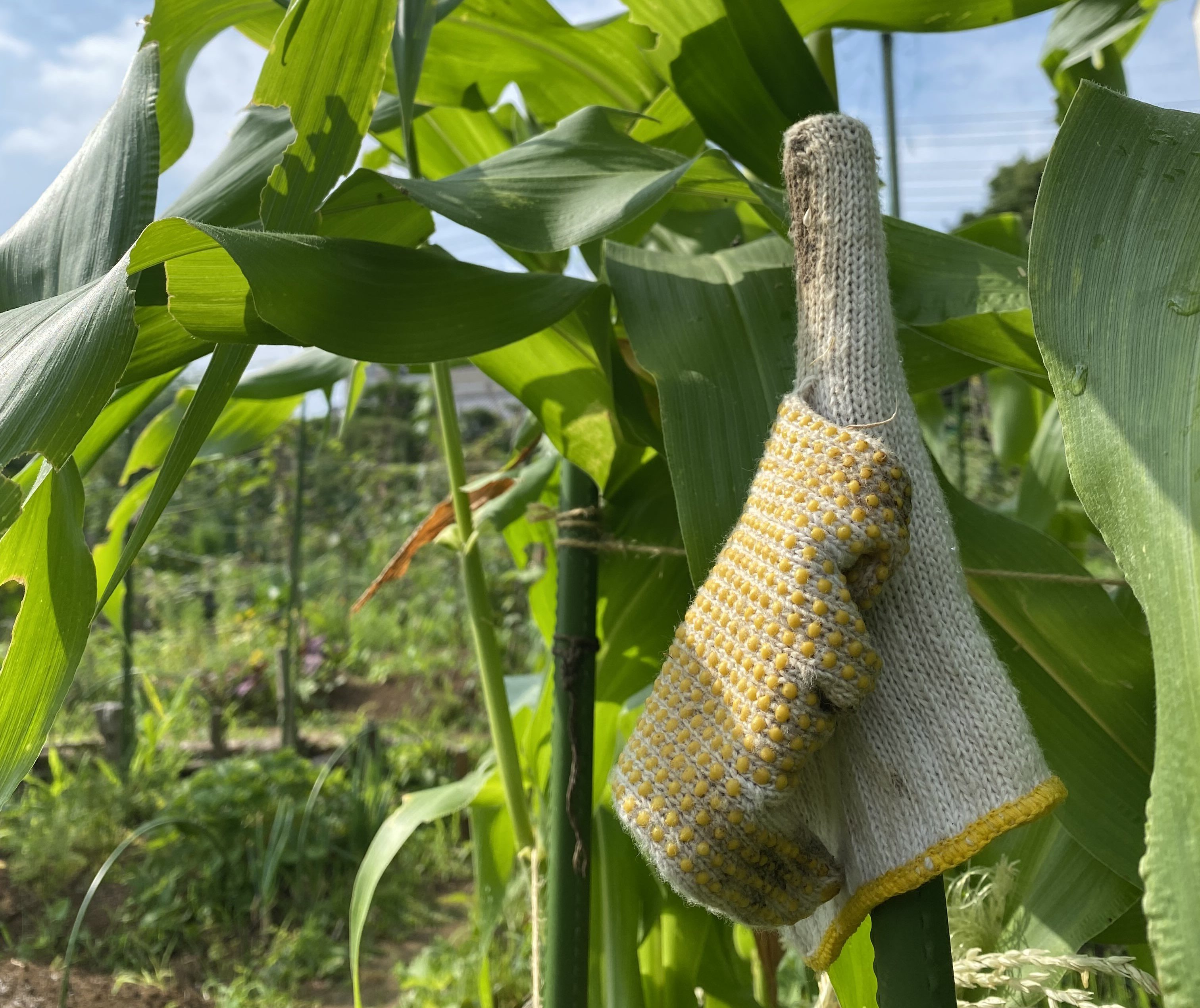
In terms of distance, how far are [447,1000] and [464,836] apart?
0.96 metres

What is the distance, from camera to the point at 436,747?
2.49 m

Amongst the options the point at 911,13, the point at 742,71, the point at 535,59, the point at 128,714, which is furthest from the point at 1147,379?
the point at 128,714

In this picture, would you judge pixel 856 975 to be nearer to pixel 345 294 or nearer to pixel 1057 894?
pixel 1057 894

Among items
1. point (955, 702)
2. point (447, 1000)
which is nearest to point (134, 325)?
point (955, 702)

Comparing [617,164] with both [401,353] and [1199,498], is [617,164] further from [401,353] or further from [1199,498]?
[1199,498]

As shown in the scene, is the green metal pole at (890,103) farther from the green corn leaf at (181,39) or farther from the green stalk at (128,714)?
the green stalk at (128,714)

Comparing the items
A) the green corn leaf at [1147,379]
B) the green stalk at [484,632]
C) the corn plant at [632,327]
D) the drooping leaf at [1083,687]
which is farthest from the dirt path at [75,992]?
the green corn leaf at [1147,379]

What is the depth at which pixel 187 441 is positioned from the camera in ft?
1.41

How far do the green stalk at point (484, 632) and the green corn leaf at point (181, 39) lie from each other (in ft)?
0.70

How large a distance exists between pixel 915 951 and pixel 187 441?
1.32ft

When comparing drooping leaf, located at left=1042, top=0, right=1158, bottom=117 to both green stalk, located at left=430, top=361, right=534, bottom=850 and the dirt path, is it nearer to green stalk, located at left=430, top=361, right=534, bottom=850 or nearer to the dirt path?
green stalk, located at left=430, top=361, right=534, bottom=850

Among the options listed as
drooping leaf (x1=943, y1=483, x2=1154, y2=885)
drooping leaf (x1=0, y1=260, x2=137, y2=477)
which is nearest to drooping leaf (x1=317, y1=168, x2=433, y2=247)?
drooping leaf (x1=0, y1=260, x2=137, y2=477)

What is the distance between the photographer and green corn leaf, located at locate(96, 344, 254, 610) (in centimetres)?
42

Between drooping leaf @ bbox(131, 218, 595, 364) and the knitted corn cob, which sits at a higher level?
A: drooping leaf @ bbox(131, 218, 595, 364)
